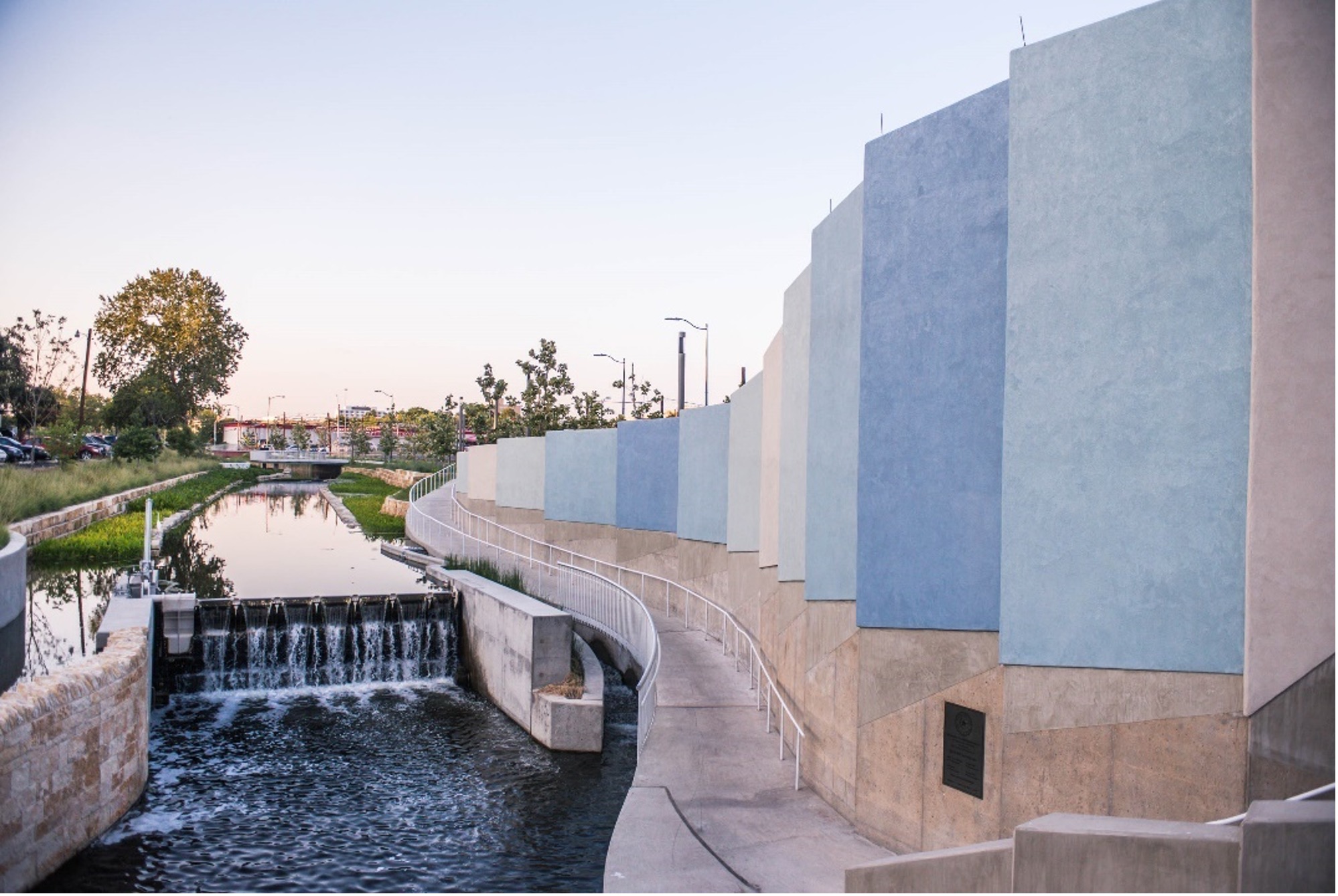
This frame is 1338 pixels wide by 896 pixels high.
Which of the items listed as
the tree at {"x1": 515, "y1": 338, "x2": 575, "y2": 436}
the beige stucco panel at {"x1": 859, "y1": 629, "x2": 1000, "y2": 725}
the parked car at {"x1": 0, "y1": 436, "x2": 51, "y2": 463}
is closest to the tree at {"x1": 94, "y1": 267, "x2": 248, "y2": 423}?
the parked car at {"x1": 0, "y1": 436, "x2": 51, "y2": 463}

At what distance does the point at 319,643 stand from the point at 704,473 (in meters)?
8.42

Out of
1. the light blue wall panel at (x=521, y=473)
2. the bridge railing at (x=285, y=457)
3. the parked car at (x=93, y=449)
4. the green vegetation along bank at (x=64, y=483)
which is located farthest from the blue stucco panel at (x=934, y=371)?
the bridge railing at (x=285, y=457)

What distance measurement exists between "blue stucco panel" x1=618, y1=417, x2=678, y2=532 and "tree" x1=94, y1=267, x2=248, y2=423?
69.0m

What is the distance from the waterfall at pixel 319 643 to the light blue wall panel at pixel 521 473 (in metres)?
11.0

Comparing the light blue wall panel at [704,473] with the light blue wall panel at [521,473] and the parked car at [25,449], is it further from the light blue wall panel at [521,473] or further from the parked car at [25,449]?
the parked car at [25,449]

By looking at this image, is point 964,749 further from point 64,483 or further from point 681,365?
point 64,483

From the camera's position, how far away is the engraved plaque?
28.4 ft

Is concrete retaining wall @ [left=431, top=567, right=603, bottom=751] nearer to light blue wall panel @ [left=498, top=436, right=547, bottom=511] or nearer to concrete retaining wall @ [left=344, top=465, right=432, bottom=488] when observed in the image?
light blue wall panel @ [left=498, top=436, right=547, bottom=511]

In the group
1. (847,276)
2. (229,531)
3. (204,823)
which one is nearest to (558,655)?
(204,823)

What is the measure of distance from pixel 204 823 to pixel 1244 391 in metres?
12.1

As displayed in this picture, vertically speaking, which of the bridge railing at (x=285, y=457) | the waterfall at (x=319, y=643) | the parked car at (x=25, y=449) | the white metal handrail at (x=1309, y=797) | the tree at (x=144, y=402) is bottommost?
the waterfall at (x=319, y=643)

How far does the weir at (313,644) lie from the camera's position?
19.6 m

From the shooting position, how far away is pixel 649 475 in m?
25.6

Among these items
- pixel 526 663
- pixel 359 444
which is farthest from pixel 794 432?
pixel 359 444
